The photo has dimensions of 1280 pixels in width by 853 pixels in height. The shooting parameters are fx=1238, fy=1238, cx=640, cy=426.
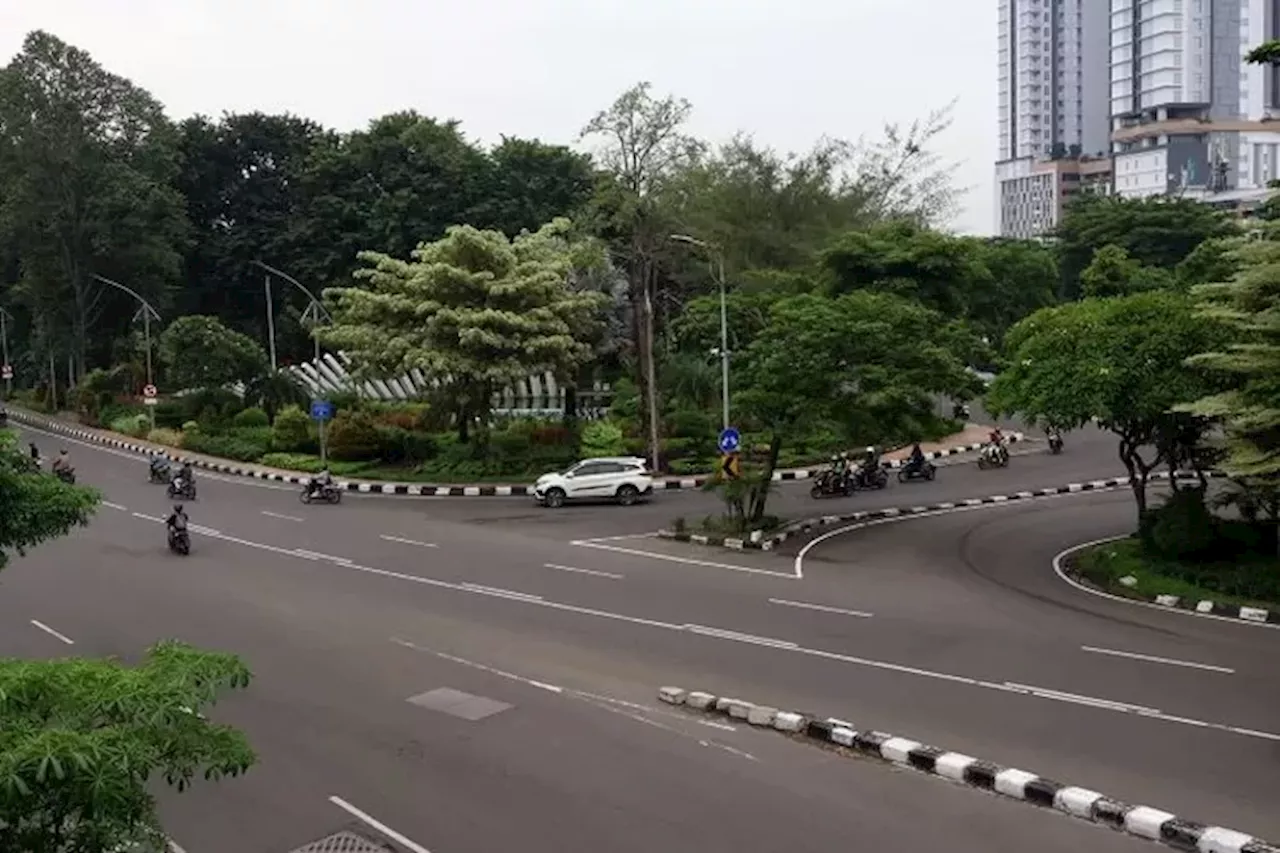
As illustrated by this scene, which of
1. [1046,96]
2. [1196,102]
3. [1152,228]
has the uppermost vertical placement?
[1046,96]

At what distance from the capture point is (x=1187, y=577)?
1930cm

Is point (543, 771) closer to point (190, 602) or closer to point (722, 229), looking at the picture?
point (190, 602)

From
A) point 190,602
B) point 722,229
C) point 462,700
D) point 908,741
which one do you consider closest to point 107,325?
point 722,229

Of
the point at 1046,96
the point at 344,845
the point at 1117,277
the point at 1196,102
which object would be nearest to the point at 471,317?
the point at 1117,277

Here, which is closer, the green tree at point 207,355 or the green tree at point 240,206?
the green tree at point 207,355

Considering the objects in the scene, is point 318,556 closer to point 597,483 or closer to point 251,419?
point 597,483

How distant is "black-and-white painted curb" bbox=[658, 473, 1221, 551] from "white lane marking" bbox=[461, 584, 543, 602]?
5.70 m

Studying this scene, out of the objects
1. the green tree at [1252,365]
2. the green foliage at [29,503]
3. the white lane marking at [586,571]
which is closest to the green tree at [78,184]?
the white lane marking at [586,571]

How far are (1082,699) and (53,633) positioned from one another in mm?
13777

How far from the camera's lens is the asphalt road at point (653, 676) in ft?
33.7

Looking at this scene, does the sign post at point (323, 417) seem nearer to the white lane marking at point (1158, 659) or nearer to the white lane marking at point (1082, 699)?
the white lane marking at point (1158, 659)

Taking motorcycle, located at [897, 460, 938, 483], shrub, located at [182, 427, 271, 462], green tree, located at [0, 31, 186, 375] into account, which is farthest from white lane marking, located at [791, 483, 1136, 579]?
green tree, located at [0, 31, 186, 375]

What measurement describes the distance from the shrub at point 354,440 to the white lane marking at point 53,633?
20502 millimetres

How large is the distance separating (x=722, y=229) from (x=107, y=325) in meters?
38.0
